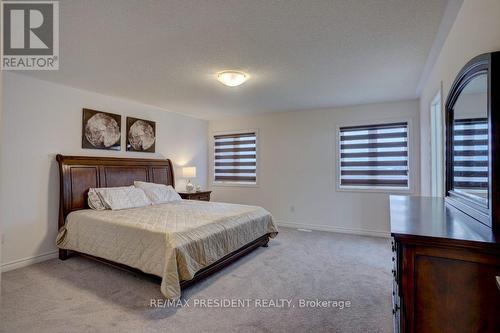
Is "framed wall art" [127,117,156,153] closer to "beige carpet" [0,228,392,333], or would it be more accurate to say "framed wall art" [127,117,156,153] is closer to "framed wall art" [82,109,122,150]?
"framed wall art" [82,109,122,150]

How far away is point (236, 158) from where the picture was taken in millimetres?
6082

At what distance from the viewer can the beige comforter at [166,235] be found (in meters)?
2.43

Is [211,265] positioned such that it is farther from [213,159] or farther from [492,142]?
[213,159]

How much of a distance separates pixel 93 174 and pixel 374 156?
15.4 ft

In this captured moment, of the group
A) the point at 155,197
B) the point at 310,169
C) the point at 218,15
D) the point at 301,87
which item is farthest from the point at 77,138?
the point at 310,169

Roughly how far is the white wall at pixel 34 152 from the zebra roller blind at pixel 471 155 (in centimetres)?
431

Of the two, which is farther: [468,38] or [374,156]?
[374,156]

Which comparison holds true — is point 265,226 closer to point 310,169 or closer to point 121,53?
point 310,169

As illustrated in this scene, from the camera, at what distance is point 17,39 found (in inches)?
93.1

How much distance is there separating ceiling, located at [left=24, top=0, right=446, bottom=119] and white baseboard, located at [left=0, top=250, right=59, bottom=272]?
234 centimetres

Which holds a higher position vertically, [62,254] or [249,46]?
[249,46]

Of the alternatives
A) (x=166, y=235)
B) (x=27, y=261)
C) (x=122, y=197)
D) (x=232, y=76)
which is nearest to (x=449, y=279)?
(x=166, y=235)

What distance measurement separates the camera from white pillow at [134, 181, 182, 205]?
4.27 metres

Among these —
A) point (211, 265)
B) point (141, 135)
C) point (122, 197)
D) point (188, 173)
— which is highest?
point (141, 135)
